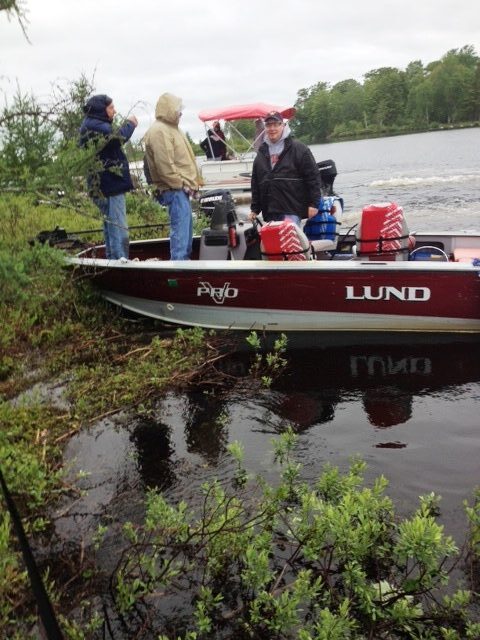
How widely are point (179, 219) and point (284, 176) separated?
1245 mm

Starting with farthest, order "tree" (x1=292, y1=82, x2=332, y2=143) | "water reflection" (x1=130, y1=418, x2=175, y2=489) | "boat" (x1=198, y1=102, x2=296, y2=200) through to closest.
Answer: "tree" (x1=292, y1=82, x2=332, y2=143), "boat" (x1=198, y1=102, x2=296, y2=200), "water reflection" (x1=130, y1=418, x2=175, y2=489)

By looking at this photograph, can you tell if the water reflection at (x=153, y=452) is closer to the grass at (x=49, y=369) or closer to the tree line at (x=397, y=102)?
the grass at (x=49, y=369)

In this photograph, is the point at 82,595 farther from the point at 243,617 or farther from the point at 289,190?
the point at 289,190

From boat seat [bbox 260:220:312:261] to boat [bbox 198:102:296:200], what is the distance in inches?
455

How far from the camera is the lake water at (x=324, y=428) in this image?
335 cm

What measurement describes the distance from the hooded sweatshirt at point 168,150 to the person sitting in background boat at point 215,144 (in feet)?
41.8

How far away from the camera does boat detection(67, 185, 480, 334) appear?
5.21 metres

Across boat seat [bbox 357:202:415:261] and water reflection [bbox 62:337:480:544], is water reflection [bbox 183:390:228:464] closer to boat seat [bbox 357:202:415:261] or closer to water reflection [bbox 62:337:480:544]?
water reflection [bbox 62:337:480:544]

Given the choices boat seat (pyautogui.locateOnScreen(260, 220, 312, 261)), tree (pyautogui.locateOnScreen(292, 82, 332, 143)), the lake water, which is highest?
tree (pyautogui.locateOnScreen(292, 82, 332, 143))

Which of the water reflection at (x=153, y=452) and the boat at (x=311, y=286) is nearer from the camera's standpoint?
the water reflection at (x=153, y=452)

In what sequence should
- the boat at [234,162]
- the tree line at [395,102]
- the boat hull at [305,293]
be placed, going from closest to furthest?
the boat hull at [305,293] < the boat at [234,162] < the tree line at [395,102]

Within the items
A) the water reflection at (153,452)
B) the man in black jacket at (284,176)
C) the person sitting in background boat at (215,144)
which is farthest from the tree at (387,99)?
the water reflection at (153,452)

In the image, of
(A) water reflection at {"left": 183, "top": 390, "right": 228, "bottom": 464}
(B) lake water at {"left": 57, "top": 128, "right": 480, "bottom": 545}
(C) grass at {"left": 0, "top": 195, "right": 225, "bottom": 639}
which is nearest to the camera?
(C) grass at {"left": 0, "top": 195, "right": 225, "bottom": 639}

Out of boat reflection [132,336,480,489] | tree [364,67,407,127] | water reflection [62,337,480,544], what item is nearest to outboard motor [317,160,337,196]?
boat reflection [132,336,480,489]
